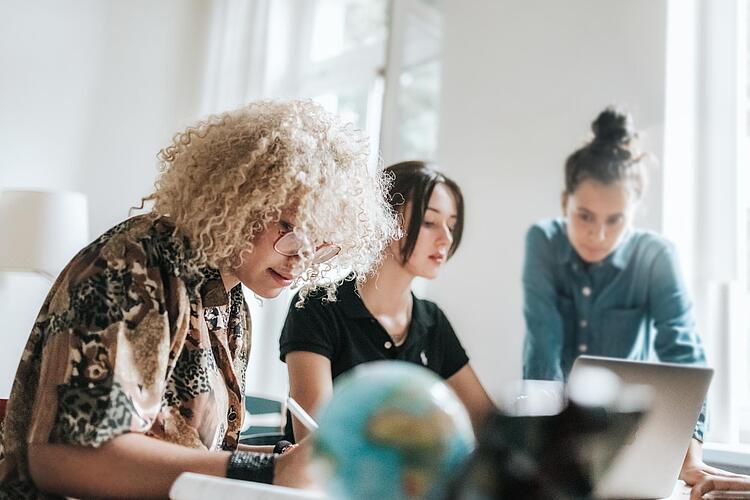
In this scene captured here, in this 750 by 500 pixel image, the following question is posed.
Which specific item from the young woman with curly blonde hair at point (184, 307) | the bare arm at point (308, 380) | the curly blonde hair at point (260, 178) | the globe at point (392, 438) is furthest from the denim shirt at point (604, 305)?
the globe at point (392, 438)

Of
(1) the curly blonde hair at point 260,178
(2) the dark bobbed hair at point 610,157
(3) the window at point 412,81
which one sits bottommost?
(1) the curly blonde hair at point 260,178

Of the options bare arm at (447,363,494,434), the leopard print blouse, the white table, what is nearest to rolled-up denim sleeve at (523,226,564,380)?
bare arm at (447,363,494,434)

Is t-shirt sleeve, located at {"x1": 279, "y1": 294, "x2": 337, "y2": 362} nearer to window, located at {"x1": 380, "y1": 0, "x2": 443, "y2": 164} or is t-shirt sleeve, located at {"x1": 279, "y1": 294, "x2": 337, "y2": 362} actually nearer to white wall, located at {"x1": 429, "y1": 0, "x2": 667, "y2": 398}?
white wall, located at {"x1": 429, "y1": 0, "x2": 667, "y2": 398}

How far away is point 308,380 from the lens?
1479 millimetres

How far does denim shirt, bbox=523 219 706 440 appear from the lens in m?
2.33

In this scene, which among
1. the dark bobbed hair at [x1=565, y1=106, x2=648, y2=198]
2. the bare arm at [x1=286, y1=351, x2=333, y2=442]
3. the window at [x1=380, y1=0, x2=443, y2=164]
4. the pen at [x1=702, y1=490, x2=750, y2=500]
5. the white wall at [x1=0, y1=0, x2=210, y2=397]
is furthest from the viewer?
the window at [x1=380, y1=0, x2=443, y2=164]

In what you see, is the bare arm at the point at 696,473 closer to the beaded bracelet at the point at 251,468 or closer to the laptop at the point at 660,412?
the laptop at the point at 660,412

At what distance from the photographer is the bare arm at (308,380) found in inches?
56.2

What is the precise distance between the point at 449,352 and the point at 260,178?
0.85 metres

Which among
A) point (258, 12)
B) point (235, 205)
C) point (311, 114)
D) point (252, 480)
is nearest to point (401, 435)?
point (252, 480)

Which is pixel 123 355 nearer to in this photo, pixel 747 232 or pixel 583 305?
pixel 583 305

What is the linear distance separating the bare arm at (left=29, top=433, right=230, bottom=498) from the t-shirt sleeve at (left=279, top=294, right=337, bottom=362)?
70 centimetres

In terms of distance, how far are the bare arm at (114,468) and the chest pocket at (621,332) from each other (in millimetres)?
1861

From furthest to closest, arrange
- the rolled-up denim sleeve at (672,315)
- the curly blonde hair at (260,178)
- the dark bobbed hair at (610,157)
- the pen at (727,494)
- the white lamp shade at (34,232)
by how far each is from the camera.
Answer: the white lamp shade at (34,232), the dark bobbed hair at (610,157), the rolled-up denim sleeve at (672,315), the pen at (727,494), the curly blonde hair at (260,178)
